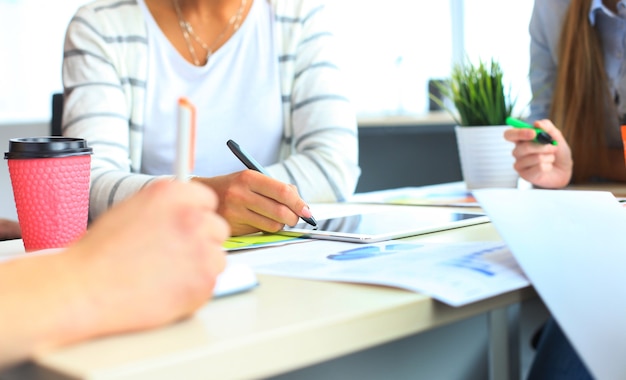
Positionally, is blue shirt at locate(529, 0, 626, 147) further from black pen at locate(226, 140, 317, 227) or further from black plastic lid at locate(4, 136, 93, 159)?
black plastic lid at locate(4, 136, 93, 159)

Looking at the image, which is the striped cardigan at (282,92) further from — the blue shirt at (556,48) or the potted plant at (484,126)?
the blue shirt at (556,48)

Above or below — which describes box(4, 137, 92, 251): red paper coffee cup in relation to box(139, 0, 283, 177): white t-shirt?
below

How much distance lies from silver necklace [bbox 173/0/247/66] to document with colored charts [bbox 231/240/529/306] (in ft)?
2.63

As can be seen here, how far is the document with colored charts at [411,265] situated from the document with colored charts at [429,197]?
0.41 metres

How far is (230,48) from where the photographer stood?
1518 mm

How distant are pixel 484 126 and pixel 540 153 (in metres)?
0.15

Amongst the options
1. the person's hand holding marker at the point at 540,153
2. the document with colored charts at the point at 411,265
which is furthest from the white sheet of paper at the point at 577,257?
the person's hand holding marker at the point at 540,153

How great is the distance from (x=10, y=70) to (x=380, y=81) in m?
2.02

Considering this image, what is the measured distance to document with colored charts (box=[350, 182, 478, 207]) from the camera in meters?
1.21

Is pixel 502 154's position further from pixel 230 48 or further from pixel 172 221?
pixel 172 221

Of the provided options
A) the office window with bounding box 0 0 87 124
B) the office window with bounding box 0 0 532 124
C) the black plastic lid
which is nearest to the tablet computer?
the black plastic lid

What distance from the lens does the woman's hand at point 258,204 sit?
878 mm

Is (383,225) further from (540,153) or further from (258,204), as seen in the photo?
(540,153)

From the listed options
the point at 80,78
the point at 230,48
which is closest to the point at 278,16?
the point at 230,48
